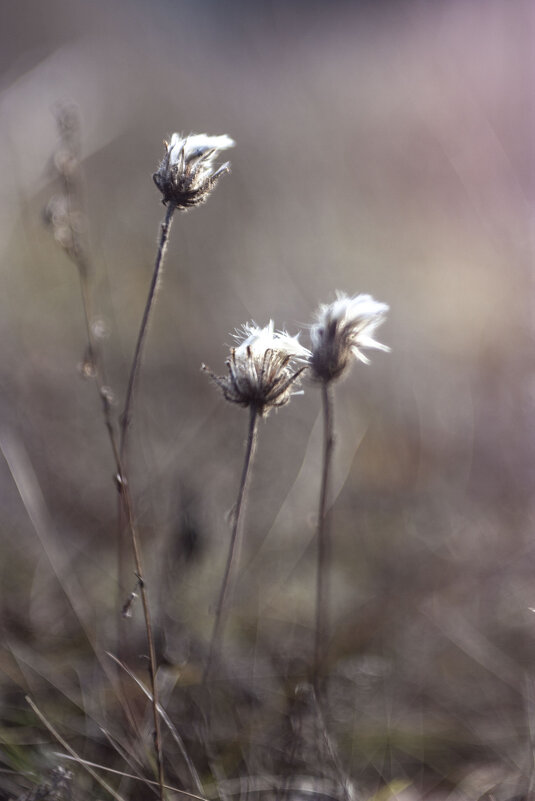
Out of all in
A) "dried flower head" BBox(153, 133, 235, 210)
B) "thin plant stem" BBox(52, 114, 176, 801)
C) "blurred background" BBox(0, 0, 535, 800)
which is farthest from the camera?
"blurred background" BBox(0, 0, 535, 800)

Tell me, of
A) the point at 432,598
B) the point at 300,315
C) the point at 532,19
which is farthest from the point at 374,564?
the point at 532,19

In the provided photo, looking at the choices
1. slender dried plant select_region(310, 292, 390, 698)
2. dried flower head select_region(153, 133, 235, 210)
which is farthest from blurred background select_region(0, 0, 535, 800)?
dried flower head select_region(153, 133, 235, 210)

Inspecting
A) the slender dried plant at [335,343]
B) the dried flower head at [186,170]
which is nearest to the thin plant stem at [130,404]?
the dried flower head at [186,170]

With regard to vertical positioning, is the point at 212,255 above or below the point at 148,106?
below

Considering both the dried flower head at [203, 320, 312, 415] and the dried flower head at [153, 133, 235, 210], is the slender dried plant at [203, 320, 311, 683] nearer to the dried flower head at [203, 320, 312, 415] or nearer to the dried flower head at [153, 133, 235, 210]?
the dried flower head at [203, 320, 312, 415]

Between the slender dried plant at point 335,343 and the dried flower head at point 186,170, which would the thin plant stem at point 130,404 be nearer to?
the dried flower head at point 186,170

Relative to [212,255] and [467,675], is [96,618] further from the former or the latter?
[212,255]
